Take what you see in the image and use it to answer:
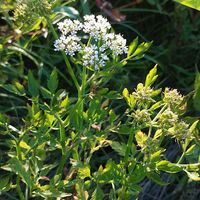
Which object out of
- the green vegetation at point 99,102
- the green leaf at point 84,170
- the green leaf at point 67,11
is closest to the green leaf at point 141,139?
the green vegetation at point 99,102

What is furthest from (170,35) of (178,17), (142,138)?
(142,138)

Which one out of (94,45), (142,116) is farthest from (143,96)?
(94,45)

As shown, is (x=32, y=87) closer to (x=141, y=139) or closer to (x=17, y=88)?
(x=17, y=88)

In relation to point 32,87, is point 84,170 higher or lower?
lower

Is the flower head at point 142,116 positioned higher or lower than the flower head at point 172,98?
lower

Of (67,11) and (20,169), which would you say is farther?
(67,11)

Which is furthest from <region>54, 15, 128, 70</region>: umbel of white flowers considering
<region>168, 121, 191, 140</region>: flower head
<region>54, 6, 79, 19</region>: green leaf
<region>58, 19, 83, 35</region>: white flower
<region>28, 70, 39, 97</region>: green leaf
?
<region>54, 6, 79, 19</region>: green leaf

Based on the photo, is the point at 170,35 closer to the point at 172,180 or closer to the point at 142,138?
the point at 172,180

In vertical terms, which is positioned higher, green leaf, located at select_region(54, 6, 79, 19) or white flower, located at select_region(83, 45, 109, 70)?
white flower, located at select_region(83, 45, 109, 70)

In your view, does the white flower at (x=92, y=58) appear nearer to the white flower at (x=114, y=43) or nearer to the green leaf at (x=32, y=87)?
the white flower at (x=114, y=43)

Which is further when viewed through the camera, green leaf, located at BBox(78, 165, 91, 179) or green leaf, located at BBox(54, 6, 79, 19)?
green leaf, located at BBox(54, 6, 79, 19)

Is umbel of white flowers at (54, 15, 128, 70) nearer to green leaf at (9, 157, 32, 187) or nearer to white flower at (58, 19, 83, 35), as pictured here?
white flower at (58, 19, 83, 35)
